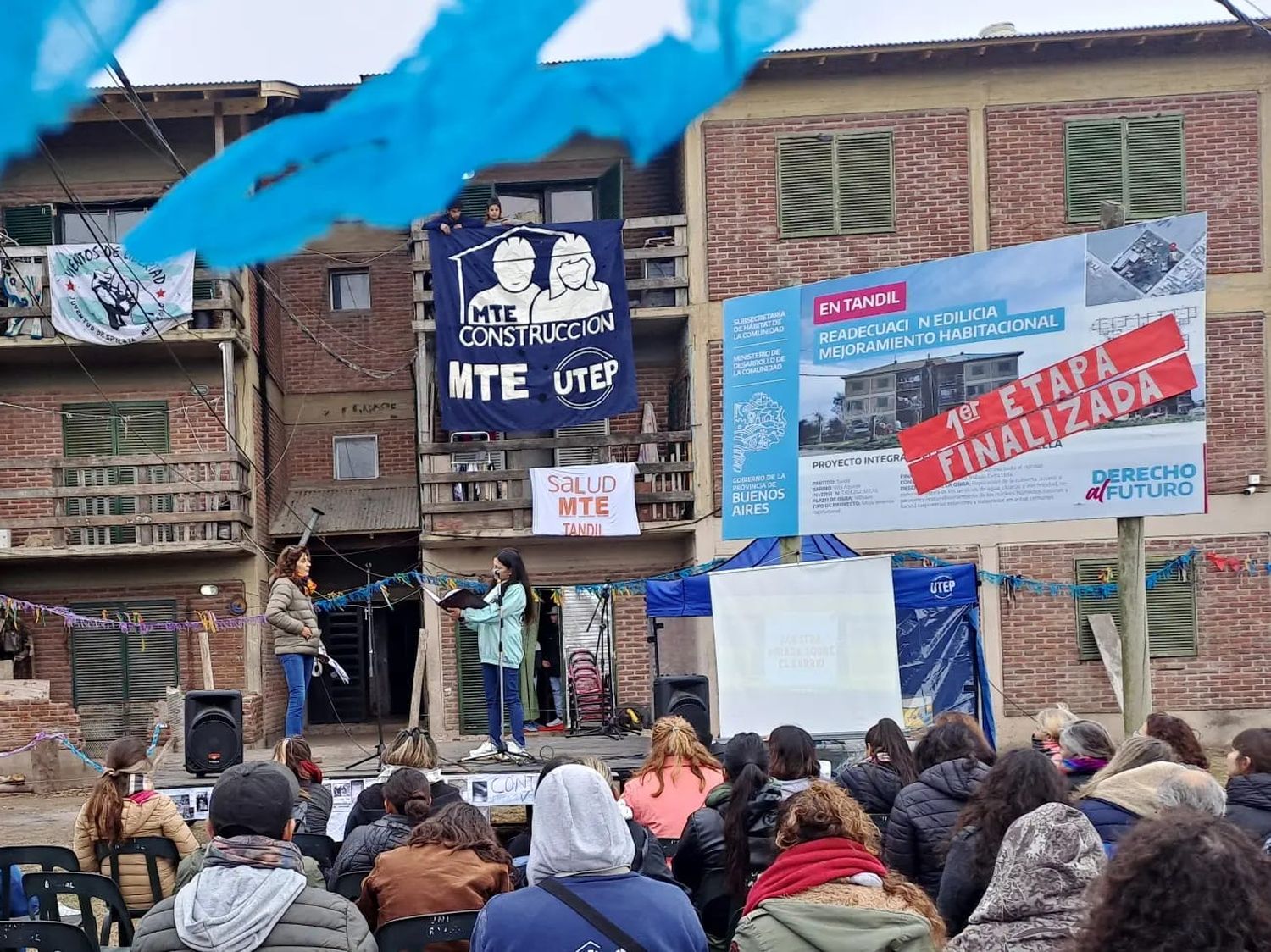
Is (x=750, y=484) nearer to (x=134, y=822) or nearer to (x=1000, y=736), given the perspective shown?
(x=134, y=822)

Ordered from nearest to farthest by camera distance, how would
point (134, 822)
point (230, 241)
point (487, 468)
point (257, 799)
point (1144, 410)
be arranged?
1. point (257, 799)
2. point (230, 241)
3. point (134, 822)
4. point (1144, 410)
5. point (487, 468)

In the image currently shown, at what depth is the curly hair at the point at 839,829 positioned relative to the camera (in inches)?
136

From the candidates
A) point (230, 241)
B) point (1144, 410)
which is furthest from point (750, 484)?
point (230, 241)

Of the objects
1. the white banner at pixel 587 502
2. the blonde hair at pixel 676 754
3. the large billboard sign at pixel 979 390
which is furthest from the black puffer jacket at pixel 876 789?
the white banner at pixel 587 502

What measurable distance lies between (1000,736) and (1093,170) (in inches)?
304

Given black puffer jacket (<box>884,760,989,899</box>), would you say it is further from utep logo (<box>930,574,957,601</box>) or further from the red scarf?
utep logo (<box>930,574,957,601</box>)

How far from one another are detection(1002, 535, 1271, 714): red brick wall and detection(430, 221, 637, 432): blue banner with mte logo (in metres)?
5.96

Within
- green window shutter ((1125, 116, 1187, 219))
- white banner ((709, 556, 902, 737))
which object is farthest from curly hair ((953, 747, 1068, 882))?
green window shutter ((1125, 116, 1187, 219))

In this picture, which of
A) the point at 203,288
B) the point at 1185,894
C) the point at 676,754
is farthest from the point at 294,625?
the point at 203,288

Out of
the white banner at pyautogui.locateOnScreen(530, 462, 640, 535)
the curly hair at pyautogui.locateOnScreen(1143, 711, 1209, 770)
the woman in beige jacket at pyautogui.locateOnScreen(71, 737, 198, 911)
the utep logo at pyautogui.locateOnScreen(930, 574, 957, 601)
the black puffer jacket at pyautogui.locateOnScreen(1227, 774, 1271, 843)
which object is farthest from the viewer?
the white banner at pyautogui.locateOnScreen(530, 462, 640, 535)

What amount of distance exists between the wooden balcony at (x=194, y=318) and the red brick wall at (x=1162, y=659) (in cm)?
1106

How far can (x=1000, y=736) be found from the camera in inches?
660

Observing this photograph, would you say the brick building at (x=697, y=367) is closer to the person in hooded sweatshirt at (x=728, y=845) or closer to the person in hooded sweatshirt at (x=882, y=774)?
the person in hooded sweatshirt at (x=882, y=774)

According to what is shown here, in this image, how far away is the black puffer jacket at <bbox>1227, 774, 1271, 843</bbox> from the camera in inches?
180
